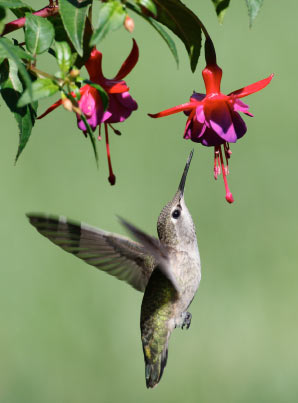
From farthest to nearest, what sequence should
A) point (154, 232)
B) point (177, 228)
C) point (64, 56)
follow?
1. point (154, 232)
2. point (177, 228)
3. point (64, 56)

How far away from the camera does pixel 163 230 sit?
5.70ft

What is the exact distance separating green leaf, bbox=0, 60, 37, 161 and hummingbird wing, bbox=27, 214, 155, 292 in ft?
0.46

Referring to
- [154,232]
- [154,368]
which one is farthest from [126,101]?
[154,232]

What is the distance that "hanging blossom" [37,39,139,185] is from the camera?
1321 millimetres

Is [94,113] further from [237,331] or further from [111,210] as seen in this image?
[111,210]

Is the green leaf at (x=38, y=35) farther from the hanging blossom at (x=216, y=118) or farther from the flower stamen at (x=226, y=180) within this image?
the flower stamen at (x=226, y=180)

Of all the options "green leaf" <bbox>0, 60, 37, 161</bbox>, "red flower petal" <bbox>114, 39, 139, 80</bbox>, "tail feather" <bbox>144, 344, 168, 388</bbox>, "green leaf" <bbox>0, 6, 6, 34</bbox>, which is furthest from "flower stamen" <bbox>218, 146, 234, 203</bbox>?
"tail feather" <bbox>144, 344, 168, 388</bbox>

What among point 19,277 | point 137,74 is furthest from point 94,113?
point 137,74

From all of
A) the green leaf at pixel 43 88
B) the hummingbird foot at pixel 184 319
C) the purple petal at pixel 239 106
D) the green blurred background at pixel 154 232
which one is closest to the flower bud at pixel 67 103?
the green leaf at pixel 43 88

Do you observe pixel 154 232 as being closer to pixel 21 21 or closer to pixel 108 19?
pixel 21 21

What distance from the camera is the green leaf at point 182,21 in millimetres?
1358

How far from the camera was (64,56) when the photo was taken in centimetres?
125

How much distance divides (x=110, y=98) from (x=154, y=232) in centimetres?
276

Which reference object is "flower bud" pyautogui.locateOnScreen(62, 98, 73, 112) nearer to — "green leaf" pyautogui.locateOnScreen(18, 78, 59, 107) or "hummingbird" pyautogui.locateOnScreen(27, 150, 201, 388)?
"green leaf" pyautogui.locateOnScreen(18, 78, 59, 107)
